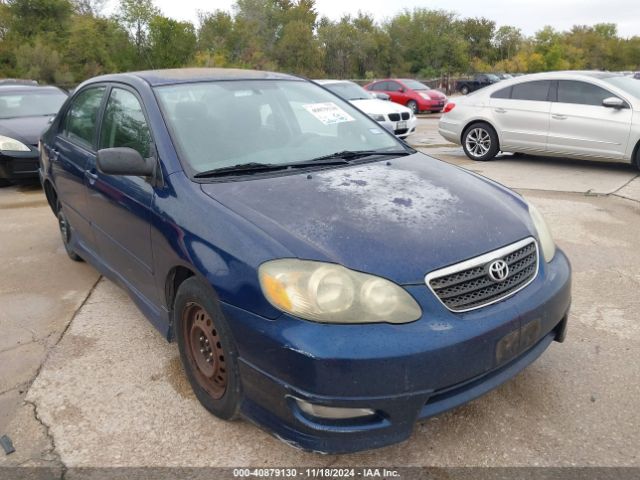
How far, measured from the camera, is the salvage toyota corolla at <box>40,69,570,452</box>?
79.7 inches

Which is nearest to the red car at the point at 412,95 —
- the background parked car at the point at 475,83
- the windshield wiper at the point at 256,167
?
the background parked car at the point at 475,83

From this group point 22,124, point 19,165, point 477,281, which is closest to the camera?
point 477,281

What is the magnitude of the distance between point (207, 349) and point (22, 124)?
7321mm

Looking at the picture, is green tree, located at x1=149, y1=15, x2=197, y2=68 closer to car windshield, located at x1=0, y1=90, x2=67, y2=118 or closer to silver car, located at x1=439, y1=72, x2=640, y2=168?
car windshield, located at x1=0, y1=90, x2=67, y2=118

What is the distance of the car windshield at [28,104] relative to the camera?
894cm

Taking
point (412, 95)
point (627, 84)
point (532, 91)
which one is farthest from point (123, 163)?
point (412, 95)

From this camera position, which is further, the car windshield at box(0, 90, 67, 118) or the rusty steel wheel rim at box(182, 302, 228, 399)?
the car windshield at box(0, 90, 67, 118)

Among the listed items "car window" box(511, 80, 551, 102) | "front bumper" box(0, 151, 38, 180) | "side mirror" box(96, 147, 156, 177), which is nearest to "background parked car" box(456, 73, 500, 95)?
"car window" box(511, 80, 551, 102)

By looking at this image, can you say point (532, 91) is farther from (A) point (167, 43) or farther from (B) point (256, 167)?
(A) point (167, 43)

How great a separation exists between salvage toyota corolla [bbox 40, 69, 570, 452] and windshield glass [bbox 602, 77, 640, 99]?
6233 millimetres

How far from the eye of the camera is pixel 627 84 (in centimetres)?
816

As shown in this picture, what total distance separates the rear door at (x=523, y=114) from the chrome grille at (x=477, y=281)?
274 inches

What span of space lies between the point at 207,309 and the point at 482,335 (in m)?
1.15

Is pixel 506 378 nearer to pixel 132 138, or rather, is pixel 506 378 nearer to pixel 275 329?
pixel 275 329
